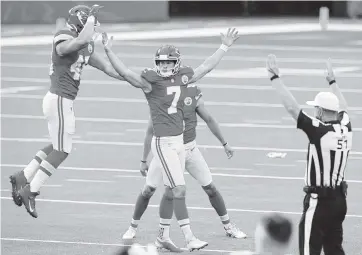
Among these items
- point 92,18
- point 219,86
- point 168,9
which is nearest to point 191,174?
point 92,18

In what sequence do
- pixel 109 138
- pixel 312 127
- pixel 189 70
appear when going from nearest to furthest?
pixel 312 127
pixel 189 70
pixel 109 138

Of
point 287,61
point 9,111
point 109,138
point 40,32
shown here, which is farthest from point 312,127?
point 40,32

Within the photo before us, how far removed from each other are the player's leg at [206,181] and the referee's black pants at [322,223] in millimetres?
2791

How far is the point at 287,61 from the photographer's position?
3144cm

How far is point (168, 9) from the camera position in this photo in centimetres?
4650

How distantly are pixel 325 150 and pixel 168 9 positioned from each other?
37.2m

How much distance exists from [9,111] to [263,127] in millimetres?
5648

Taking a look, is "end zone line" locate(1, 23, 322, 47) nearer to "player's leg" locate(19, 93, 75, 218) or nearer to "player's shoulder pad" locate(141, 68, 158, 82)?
"player's leg" locate(19, 93, 75, 218)

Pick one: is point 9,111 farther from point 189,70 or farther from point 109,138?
point 189,70

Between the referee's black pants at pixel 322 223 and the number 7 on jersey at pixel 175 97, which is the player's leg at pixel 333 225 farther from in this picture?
the number 7 on jersey at pixel 175 97

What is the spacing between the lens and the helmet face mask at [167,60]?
11.5m

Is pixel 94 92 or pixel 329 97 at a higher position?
pixel 329 97

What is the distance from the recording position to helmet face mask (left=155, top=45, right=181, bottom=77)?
1155cm

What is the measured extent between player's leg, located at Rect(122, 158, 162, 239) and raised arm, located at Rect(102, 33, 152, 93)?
0.91 metres
